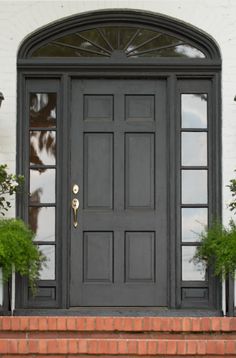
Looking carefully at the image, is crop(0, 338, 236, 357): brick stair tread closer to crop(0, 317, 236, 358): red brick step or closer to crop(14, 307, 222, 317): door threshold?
crop(0, 317, 236, 358): red brick step

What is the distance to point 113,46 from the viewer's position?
8406mm

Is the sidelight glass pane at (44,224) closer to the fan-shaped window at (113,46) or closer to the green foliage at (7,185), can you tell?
the green foliage at (7,185)

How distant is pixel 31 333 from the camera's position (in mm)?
6816

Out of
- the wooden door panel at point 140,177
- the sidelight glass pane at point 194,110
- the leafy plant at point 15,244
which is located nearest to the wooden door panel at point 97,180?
the wooden door panel at point 140,177

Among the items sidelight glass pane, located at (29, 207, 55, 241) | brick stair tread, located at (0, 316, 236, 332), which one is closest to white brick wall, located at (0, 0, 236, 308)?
sidelight glass pane, located at (29, 207, 55, 241)

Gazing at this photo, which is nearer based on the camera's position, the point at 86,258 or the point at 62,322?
the point at 62,322

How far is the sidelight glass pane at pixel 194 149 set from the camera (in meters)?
8.36

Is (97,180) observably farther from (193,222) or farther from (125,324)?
(125,324)

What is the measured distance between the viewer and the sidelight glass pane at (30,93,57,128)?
838 cm

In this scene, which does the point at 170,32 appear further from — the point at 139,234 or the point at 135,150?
the point at 139,234

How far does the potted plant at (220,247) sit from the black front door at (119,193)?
36 cm

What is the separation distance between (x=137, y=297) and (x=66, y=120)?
1.72 metres

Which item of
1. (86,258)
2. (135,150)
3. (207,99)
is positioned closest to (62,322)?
(86,258)

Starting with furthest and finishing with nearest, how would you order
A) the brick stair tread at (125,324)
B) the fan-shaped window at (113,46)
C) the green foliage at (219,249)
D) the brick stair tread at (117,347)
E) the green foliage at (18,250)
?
the fan-shaped window at (113,46), the green foliage at (219,249), the green foliage at (18,250), the brick stair tread at (125,324), the brick stair tread at (117,347)
